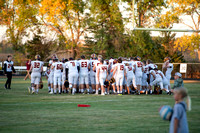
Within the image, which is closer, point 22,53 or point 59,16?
point 59,16

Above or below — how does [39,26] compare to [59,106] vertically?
above

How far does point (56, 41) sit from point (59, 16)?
9.53m

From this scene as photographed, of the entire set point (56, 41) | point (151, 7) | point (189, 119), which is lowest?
point (189, 119)

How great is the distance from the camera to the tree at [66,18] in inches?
2047

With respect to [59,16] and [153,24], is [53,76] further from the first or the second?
[59,16]

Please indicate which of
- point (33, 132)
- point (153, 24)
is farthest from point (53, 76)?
point (153, 24)

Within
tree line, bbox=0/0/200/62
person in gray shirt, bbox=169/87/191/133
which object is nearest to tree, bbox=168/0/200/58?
tree line, bbox=0/0/200/62

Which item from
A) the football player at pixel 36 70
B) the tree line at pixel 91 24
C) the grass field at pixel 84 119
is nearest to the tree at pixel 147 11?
the tree line at pixel 91 24

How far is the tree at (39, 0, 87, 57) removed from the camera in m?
52.0

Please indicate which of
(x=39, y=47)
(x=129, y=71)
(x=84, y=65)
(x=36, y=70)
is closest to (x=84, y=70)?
(x=84, y=65)

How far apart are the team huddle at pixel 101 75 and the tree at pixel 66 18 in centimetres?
3130

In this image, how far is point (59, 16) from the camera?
2095 inches

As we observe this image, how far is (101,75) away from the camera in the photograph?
1986 cm

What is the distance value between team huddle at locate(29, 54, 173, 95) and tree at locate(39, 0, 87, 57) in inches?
1232
